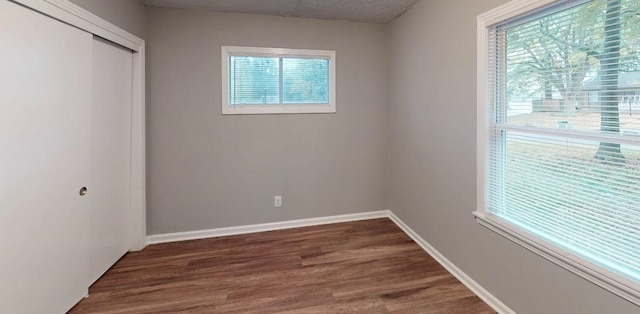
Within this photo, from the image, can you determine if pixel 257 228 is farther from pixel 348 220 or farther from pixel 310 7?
pixel 310 7

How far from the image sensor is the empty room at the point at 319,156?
1541mm

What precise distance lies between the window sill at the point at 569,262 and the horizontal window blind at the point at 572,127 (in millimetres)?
40

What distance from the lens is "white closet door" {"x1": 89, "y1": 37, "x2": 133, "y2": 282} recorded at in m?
2.33

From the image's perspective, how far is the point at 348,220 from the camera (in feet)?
12.2

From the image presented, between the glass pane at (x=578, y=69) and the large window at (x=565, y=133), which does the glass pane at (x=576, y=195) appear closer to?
the large window at (x=565, y=133)

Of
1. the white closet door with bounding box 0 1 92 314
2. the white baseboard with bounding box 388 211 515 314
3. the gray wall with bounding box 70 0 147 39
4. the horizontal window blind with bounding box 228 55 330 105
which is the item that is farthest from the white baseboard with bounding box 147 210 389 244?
the gray wall with bounding box 70 0 147 39

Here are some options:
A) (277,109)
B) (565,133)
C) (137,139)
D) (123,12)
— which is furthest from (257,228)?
(565,133)

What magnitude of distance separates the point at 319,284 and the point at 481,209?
1364 mm

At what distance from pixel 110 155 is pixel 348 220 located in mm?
2582

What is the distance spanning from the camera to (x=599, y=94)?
4.78ft

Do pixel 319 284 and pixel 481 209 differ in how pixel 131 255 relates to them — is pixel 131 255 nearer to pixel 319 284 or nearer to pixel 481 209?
pixel 319 284

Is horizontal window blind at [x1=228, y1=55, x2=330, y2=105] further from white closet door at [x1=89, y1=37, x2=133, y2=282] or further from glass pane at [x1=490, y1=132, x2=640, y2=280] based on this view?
glass pane at [x1=490, y1=132, x2=640, y2=280]

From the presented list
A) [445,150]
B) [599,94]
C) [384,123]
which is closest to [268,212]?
[384,123]

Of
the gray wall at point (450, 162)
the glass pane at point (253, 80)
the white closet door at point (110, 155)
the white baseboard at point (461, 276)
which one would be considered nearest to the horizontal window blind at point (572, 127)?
the gray wall at point (450, 162)
